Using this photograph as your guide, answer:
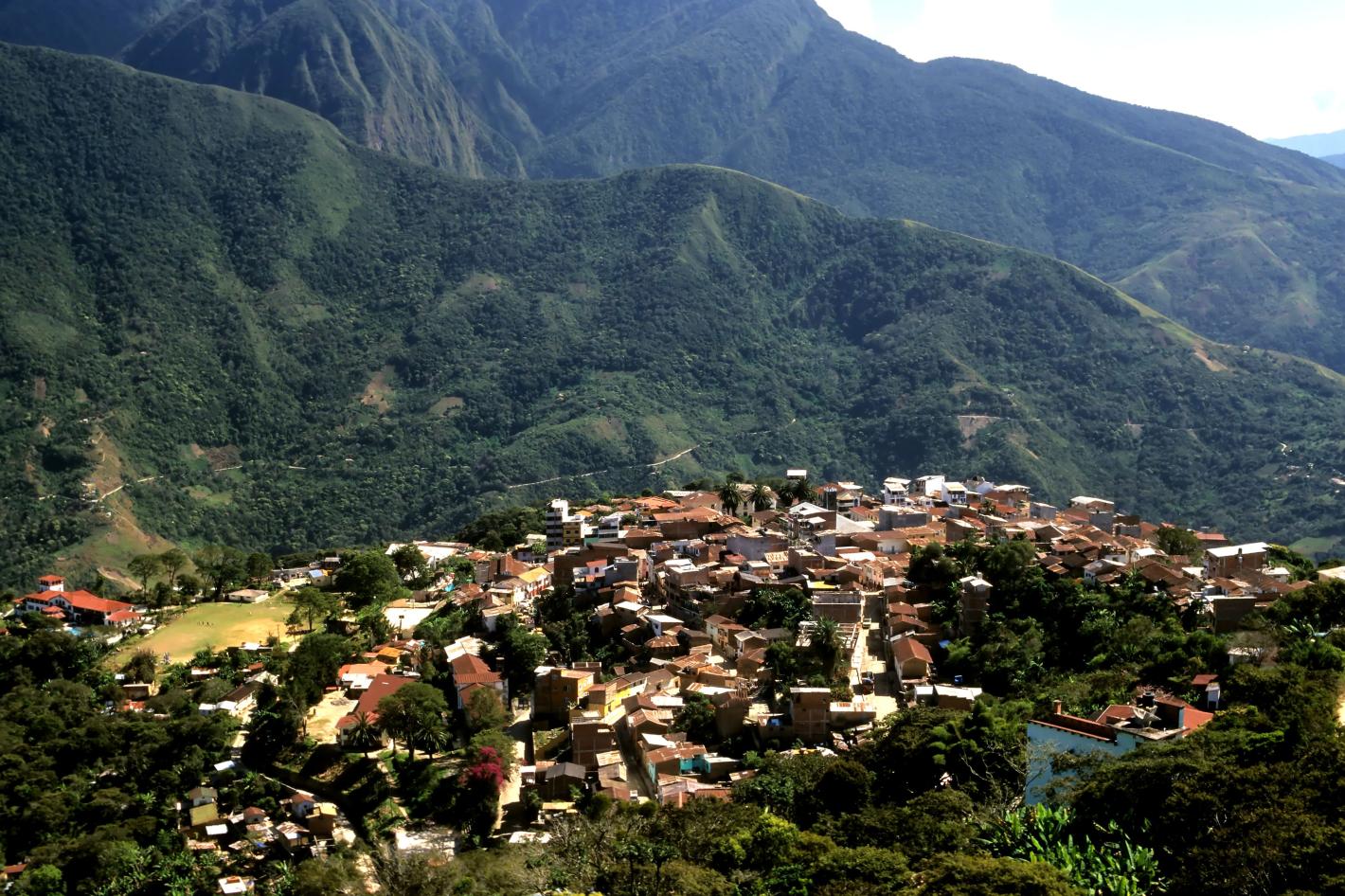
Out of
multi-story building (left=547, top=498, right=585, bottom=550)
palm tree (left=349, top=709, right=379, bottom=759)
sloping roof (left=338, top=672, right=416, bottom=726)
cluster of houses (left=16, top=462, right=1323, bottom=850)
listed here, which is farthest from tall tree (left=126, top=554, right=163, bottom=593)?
palm tree (left=349, top=709, right=379, bottom=759)

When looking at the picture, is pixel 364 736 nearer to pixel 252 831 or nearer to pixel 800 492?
pixel 252 831

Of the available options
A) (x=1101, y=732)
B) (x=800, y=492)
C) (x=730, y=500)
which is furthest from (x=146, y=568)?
(x=1101, y=732)

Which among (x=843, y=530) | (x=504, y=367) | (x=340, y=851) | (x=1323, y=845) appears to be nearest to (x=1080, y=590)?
(x=843, y=530)

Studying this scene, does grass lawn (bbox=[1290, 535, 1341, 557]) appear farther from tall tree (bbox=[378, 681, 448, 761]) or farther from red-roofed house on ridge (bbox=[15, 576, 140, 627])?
red-roofed house on ridge (bbox=[15, 576, 140, 627])

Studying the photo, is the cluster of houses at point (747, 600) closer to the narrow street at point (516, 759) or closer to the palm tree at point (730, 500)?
the palm tree at point (730, 500)

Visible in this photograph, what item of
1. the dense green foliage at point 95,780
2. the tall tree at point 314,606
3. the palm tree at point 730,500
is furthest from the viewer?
the palm tree at point 730,500

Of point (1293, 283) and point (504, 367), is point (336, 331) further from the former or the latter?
point (1293, 283)

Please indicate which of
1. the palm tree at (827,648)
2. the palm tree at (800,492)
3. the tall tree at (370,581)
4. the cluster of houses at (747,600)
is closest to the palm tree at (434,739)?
the cluster of houses at (747,600)
